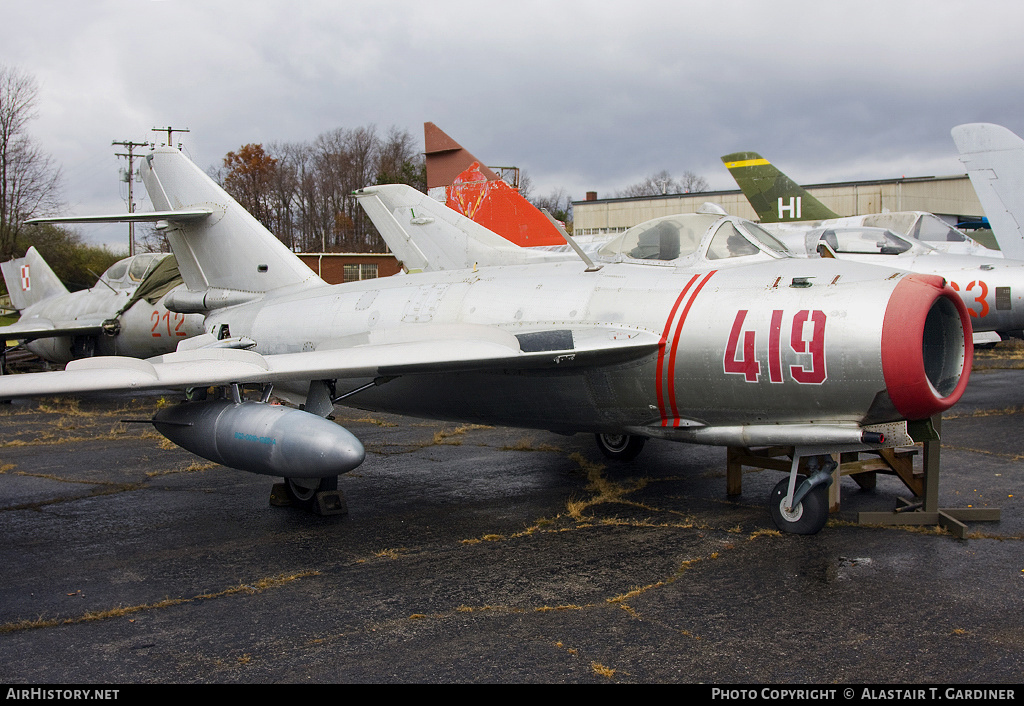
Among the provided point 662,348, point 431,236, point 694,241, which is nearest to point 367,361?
point 662,348

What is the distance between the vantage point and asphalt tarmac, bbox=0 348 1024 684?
3.99 meters

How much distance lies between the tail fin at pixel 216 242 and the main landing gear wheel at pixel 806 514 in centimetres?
605

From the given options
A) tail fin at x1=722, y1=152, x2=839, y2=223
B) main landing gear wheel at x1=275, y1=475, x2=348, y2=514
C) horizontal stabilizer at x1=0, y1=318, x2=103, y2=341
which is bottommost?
main landing gear wheel at x1=275, y1=475, x2=348, y2=514

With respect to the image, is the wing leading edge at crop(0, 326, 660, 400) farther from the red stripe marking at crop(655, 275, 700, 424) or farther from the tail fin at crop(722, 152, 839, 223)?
the tail fin at crop(722, 152, 839, 223)

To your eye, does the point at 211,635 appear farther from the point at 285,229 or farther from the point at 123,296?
the point at 285,229

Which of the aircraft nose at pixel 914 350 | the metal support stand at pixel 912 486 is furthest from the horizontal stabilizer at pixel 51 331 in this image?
the aircraft nose at pixel 914 350

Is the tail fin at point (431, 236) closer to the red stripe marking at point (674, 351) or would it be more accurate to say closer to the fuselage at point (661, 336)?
the fuselage at point (661, 336)

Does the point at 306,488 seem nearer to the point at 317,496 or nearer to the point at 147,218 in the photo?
the point at 317,496

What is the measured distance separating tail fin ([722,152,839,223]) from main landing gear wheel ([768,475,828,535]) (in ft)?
50.3

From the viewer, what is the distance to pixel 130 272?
17109 millimetres

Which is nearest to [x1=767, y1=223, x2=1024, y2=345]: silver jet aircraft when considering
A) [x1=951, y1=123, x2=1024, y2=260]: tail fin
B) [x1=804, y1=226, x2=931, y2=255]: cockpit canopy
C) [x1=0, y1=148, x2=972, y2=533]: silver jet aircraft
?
[x1=804, y1=226, x2=931, y2=255]: cockpit canopy

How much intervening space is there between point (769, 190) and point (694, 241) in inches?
611


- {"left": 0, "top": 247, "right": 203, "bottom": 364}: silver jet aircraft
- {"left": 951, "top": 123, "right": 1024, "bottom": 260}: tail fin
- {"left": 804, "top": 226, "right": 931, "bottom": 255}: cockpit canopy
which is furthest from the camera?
{"left": 0, "top": 247, "right": 203, "bottom": 364}: silver jet aircraft
